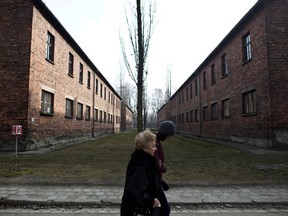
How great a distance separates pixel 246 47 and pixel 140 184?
16.0 meters

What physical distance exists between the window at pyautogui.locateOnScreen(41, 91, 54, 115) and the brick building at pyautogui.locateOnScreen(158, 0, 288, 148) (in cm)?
1116

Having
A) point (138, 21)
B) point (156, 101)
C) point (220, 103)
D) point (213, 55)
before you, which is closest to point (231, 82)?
point (220, 103)

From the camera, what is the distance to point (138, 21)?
1182 centimetres

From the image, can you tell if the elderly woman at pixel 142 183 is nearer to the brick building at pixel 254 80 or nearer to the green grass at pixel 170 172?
the green grass at pixel 170 172

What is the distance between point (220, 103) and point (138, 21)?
1200 centimetres

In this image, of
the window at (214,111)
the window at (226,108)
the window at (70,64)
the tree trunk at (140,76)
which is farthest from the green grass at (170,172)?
the window at (214,111)

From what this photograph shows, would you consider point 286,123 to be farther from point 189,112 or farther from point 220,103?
point 189,112

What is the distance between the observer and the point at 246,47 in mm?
16844

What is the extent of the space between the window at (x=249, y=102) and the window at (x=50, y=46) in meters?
11.5

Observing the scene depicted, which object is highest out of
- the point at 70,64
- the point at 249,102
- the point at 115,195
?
the point at 70,64

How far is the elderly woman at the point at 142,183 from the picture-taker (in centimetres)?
269

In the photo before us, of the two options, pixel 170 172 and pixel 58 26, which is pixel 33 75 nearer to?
pixel 58 26

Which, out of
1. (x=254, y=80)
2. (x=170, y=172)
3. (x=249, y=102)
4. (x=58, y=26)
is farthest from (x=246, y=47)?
(x=170, y=172)

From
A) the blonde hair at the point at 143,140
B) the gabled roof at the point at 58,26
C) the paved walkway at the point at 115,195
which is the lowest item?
the paved walkway at the point at 115,195
